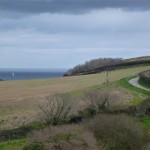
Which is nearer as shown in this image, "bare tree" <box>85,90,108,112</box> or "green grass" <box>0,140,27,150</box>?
"green grass" <box>0,140,27,150</box>

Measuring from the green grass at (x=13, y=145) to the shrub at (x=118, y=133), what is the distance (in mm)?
7101

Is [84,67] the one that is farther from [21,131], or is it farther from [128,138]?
[128,138]

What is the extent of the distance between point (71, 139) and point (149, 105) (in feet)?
93.1

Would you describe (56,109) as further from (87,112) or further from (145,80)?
(145,80)

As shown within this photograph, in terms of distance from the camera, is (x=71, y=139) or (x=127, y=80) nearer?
(x=71, y=139)

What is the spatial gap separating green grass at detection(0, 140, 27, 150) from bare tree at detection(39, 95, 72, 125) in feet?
23.0

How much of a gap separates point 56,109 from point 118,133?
60.7 ft

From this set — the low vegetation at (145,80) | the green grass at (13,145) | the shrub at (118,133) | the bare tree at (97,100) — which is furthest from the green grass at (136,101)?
the shrub at (118,133)

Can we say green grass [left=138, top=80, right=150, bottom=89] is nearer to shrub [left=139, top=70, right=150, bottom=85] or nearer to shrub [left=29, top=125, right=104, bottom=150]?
shrub [left=139, top=70, right=150, bottom=85]

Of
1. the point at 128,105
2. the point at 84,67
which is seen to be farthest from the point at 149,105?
the point at 84,67

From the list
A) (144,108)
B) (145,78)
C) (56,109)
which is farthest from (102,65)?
(56,109)

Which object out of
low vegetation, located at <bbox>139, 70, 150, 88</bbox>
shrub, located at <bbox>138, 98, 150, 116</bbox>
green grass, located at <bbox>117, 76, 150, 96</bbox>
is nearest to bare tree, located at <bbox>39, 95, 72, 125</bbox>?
shrub, located at <bbox>138, 98, 150, 116</bbox>

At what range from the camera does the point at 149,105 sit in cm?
6356

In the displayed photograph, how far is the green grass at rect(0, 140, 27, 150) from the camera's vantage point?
46769 millimetres
